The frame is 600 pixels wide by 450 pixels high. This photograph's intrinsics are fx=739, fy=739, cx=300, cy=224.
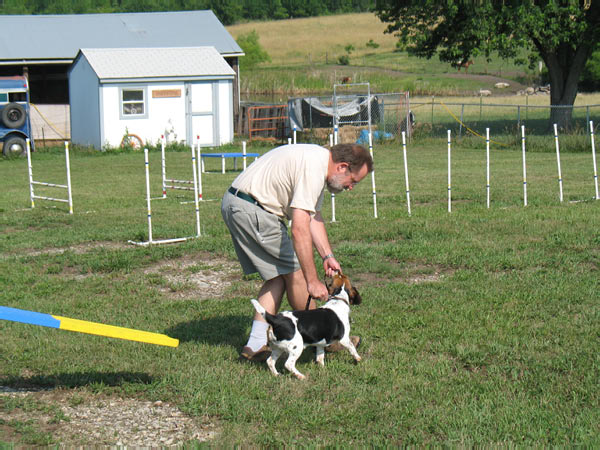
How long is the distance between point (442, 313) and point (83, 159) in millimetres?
20101

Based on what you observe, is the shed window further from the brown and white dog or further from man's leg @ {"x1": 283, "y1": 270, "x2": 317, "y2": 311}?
the brown and white dog

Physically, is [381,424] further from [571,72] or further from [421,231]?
[571,72]

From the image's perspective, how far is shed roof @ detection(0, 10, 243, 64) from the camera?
29.5 meters

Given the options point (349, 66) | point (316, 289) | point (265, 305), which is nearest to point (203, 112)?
point (265, 305)

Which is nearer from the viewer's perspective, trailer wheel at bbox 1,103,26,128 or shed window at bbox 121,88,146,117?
trailer wheel at bbox 1,103,26,128

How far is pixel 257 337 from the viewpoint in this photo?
5.39m

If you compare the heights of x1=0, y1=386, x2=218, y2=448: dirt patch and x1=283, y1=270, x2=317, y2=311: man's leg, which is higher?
x1=283, y1=270, x2=317, y2=311: man's leg

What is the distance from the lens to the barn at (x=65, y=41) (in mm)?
29453

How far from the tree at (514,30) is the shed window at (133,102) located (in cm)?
1058

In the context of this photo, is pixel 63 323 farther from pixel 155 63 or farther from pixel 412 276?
pixel 155 63

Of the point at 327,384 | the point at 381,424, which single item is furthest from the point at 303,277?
the point at 381,424

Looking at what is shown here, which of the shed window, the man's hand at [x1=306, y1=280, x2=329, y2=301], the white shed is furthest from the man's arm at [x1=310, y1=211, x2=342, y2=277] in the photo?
the shed window

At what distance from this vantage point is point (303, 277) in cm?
534

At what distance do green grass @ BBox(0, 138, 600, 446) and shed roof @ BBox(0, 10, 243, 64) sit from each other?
1912 centimetres
